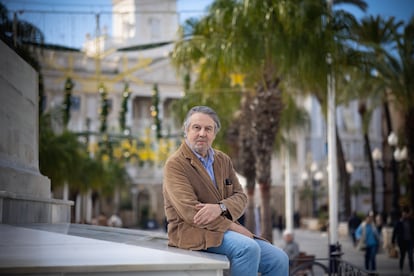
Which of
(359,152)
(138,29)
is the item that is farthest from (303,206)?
(138,29)

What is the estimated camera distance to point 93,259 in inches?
122

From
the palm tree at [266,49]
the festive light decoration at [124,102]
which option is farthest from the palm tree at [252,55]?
the festive light decoration at [124,102]

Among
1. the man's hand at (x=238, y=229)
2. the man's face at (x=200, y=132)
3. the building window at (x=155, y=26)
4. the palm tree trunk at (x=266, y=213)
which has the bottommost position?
the palm tree trunk at (x=266, y=213)

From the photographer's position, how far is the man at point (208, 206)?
367 centimetres

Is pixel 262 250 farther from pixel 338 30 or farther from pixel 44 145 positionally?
pixel 44 145

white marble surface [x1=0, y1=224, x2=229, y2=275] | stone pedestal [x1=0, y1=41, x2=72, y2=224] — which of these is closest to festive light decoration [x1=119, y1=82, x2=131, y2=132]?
stone pedestal [x1=0, y1=41, x2=72, y2=224]

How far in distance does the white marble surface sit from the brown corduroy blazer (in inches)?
8.4

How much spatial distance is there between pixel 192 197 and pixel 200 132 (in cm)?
46

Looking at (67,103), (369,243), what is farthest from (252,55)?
(67,103)

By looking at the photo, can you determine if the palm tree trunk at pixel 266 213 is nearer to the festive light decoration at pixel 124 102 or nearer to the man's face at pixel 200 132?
the man's face at pixel 200 132

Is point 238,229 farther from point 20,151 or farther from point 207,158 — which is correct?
point 20,151

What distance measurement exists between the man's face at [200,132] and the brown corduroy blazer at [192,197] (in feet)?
0.19

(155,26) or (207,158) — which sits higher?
(155,26)

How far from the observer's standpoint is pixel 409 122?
19.9 metres
